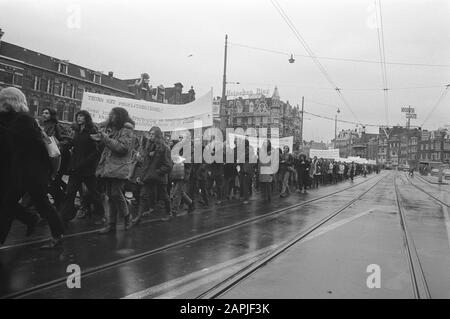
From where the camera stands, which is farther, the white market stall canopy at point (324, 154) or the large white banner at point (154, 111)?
the white market stall canopy at point (324, 154)

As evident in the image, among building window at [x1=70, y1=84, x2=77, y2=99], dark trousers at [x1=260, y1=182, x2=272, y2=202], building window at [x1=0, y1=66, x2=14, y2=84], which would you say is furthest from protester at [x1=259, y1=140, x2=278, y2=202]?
building window at [x1=70, y1=84, x2=77, y2=99]

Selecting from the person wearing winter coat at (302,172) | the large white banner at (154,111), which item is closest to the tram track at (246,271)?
the large white banner at (154,111)

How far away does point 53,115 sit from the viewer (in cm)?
714

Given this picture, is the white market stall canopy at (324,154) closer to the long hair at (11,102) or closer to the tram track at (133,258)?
the tram track at (133,258)

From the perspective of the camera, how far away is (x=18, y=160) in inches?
197

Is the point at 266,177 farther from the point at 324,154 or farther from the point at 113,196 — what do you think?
the point at 324,154

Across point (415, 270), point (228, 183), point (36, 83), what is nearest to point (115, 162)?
point (415, 270)

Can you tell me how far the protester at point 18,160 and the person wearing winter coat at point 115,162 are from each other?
4.44 ft

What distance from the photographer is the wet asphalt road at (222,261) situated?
164 inches

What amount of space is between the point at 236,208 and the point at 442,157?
138 meters

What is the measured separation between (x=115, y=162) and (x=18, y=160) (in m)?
1.79

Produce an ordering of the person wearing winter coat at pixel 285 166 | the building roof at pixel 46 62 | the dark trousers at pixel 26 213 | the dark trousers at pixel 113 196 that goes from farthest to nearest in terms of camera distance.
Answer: the building roof at pixel 46 62, the person wearing winter coat at pixel 285 166, the dark trousers at pixel 113 196, the dark trousers at pixel 26 213
